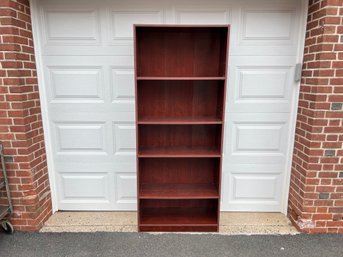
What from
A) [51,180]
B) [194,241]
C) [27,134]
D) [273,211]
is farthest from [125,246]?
[273,211]

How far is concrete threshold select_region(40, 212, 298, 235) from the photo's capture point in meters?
2.23

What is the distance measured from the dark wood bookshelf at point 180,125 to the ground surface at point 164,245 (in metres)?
0.15

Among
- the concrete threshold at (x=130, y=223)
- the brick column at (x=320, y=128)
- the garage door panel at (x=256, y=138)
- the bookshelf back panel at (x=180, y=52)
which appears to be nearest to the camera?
the brick column at (x=320, y=128)

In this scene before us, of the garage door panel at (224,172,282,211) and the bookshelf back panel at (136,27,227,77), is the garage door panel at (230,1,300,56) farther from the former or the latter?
the garage door panel at (224,172,282,211)

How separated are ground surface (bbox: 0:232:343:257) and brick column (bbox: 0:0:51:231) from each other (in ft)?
0.80

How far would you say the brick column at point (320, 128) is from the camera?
188 cm

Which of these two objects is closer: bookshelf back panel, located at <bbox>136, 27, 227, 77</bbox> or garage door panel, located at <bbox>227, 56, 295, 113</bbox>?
bookshelf back panel, located at <bbox>136, 27, 227, 77</bbox>

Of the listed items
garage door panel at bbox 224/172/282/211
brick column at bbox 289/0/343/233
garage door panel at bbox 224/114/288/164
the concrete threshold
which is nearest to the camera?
brick column at bbox 289/0/343/233

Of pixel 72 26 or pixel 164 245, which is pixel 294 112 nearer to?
pixel 164 245

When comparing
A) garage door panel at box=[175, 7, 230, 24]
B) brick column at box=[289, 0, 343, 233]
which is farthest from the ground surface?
garage door panel at box=[175, 7, 230, 24]

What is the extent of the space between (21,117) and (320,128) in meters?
2.49

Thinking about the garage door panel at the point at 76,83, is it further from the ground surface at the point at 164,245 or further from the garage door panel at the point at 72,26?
the ground surface at the point at 164,245

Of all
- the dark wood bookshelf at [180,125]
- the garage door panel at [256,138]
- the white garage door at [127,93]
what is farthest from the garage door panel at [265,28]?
the garage door panel at [256,138]

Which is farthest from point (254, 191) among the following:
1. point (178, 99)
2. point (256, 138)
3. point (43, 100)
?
point (43, 100)
